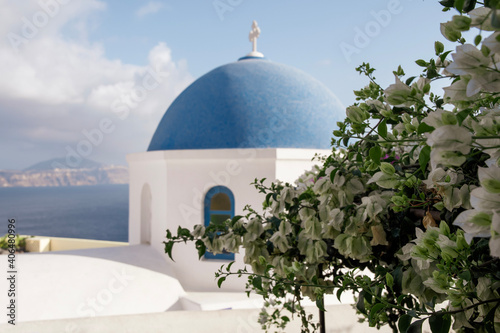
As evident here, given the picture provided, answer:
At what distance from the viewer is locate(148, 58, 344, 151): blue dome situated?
713 cm

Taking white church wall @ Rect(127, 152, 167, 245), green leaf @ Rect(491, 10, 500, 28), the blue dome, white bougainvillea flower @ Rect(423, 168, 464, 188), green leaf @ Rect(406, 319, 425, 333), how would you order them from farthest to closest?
white church wall @ Rect(127, 152, 167, 245) < the blue dome < white bougainvillea flower @ Rect(423, 168, 464, 188) < green leaf @ Rect(406, 319, 425, 333) < green leaf @ Rect(491, 10, 500, 28)

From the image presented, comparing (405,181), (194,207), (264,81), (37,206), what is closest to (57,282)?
(194,207)

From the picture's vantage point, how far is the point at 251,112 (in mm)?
7238

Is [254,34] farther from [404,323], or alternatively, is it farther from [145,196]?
[404,323]

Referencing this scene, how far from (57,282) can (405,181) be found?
603cm

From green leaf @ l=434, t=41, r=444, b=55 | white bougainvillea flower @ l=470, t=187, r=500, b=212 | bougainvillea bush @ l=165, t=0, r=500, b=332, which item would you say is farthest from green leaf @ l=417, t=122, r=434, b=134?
green leaf @ l=434, t=41, r=444, b=55

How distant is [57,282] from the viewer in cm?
589

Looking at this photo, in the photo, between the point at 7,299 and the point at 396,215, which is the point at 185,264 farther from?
the point at 396,215

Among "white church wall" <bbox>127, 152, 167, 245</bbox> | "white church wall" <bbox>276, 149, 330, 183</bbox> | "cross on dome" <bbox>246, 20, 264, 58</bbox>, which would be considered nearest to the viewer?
"white church wall" <bbox>276, 149, 330, 183</bbox>

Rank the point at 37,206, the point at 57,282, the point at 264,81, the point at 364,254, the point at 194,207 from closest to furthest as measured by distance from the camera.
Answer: the point at 364,254 < the point at 57,282 < the point at 194,207 < the point at 264,81 < the point at 37,206

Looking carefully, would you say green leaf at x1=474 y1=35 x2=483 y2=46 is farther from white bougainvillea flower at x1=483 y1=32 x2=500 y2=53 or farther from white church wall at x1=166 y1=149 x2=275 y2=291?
white church wall at x1=166 y1=149 x2=275 y2=291

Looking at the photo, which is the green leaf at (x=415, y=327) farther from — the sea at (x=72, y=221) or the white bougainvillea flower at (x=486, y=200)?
the sea at (x=72, y=221)

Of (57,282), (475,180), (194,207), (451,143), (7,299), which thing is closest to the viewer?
(451,143)

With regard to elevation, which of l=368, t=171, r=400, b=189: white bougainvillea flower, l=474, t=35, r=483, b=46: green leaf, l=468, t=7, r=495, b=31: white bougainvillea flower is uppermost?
l=468, t=7, r=495, b=31: white bougainvillea flower
